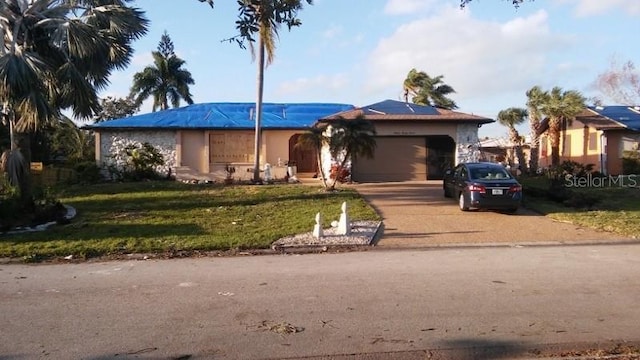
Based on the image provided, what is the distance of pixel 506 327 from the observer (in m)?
6.64

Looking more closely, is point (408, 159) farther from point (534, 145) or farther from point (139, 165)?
point (139, 165)

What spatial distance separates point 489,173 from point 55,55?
42.8ft

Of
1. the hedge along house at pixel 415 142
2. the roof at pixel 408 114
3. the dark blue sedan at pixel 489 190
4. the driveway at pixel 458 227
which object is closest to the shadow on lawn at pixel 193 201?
the driveway at pixel 458 227

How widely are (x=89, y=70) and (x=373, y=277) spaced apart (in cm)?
1211

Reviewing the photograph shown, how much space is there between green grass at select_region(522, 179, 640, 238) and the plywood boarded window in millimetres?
13689

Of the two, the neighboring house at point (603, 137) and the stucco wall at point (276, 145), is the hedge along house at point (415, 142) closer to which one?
the stucco wall at point (276, 145)

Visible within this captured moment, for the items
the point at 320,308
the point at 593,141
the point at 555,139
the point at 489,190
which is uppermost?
the point at 555,139

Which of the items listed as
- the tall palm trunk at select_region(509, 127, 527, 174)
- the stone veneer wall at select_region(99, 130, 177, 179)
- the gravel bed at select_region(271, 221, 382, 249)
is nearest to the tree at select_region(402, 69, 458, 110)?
the tall palm trunk at select_region(509, 127, 527, 174)

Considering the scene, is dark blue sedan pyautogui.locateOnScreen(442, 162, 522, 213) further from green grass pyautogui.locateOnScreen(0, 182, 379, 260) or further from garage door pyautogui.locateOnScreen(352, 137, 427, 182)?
garage door pyautogui.locateOnScreen(352, 137, 427, 182)

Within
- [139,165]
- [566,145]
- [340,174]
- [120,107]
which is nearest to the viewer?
[340,174]

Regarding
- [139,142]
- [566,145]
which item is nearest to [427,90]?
[566,145]

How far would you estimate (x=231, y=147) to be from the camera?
98.6 feet

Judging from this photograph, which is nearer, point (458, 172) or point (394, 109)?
point (458, 172)

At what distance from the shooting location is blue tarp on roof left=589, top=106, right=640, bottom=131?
3117 cm
